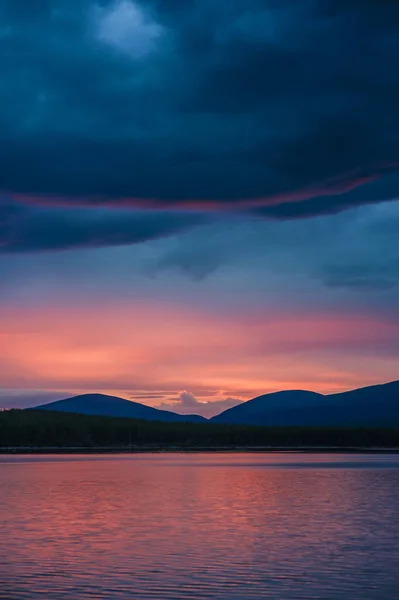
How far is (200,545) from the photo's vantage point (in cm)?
4722

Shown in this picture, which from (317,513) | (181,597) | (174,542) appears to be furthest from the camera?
(317,513)

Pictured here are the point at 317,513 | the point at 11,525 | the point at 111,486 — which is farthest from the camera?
the point at 111,486

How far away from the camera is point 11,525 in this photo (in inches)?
2242

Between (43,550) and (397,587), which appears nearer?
(397,587)

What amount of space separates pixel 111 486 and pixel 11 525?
41.5 meters

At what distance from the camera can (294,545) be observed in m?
47.5

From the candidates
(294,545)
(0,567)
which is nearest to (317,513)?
(294,545)

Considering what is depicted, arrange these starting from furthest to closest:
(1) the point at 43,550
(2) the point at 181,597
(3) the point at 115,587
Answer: (1) the point at 43,550 → (3) the point at 115,587 → (2) the point at 181,597

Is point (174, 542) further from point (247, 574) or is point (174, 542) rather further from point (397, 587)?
point (397, 587)

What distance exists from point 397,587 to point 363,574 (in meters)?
3.17

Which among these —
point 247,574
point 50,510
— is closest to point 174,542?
point 247,574

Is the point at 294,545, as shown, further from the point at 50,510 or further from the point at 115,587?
the point at 50,510

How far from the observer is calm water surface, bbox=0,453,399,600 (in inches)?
1384

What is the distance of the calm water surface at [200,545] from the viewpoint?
35.2 meters
